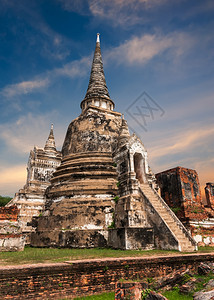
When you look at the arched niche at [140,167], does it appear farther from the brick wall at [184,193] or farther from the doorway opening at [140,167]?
the brick wall at [184,193]

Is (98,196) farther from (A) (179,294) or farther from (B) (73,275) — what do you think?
(A) (179,294)

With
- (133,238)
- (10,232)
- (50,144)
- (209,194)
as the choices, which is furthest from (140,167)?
(50,144)

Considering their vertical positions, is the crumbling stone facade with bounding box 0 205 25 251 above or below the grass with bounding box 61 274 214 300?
above

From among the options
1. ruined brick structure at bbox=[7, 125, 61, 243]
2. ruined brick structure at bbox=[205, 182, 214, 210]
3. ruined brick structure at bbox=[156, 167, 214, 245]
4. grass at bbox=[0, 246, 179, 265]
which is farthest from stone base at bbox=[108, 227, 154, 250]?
ruined brick structure at bbox=[205, 182, 214, 210]

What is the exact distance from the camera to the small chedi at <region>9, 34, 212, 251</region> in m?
10.8

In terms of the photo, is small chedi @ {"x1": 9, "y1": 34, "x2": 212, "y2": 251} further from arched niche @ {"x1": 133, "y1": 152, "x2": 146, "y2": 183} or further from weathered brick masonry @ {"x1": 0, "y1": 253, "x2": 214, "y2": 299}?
weathered brick masonry @ {"x1": 0, "y1": 253, "x2": 214, "y2": 299}

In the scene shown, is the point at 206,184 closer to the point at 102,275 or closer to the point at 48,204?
the point at 48,204

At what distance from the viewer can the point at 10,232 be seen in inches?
471

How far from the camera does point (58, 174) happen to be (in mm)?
16328

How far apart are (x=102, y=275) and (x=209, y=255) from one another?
4.41 metres

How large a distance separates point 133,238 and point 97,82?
16.3 metres

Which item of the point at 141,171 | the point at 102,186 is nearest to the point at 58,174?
the point at 102,186

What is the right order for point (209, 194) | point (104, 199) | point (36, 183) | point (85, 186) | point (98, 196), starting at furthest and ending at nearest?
1. point (209, 194)
2. point (36, 183)
3. point (85, 186)
4. point (98, 196)
5. point (104, 199)

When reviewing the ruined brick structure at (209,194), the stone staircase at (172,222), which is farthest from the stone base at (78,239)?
the ruined brick structure at (209,194)
